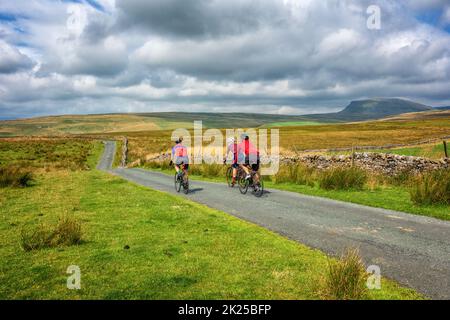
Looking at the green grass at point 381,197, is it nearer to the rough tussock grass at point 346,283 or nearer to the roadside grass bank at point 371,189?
the roadside grass bank at point 371,189

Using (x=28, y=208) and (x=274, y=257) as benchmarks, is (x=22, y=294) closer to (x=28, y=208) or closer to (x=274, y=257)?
(x=274, y=257)

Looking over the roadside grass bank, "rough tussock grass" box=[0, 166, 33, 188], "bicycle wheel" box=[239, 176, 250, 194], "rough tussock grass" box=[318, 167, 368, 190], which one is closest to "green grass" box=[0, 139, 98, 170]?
"rough tussock grass" box=[0, 166, 33, 188]

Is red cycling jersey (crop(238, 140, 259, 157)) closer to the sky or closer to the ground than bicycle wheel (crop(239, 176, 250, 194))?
closer to the sky

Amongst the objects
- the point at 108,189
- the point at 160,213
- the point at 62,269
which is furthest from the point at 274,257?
the point at 108,189

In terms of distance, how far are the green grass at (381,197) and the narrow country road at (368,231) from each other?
66cm

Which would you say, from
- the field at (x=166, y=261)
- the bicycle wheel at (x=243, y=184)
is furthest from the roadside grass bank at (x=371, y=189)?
the field at (x=166, y=261)

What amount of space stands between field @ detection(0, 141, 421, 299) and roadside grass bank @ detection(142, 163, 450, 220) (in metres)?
6.34

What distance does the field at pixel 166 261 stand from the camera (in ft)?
19.5

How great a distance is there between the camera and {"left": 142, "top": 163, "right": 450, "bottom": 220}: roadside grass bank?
521 inches

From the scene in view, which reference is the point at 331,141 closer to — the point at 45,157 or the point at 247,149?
the point at 45,157

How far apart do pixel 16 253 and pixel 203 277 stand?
4.56 meters

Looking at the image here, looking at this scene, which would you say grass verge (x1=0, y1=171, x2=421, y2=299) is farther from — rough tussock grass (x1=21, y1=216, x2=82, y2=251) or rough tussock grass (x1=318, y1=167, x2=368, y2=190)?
rough tussock grass (x1=318, y1=167, x2=368, y2=190)

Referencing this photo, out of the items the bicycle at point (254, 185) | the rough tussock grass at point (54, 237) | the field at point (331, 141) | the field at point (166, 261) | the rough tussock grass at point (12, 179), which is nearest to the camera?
the field at point (166, 261)

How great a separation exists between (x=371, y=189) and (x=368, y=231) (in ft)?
28.5
